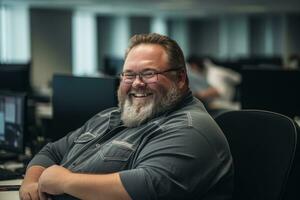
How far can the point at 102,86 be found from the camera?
2662mm

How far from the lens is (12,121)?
2.90m

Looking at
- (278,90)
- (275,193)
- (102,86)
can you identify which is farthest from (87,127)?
(278,90)

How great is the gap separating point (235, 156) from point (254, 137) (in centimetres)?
11

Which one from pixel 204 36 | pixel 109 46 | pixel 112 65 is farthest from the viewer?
pixel 204 36

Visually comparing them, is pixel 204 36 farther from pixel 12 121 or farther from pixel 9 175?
pixel 9 175

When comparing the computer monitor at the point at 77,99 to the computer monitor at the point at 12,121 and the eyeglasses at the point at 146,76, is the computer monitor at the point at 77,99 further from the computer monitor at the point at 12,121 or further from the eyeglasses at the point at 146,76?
A: the eyeglasses at the point at 146,76

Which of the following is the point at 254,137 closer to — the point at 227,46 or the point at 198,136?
the point at 198,136

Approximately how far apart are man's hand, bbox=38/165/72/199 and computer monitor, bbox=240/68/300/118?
7.59 ft

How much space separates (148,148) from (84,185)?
0.77ft

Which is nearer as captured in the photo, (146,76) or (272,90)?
(146,76)

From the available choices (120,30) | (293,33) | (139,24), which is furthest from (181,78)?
(293,33)

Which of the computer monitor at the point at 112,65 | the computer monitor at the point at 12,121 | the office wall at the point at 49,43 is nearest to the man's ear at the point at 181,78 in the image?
the computer monitor at the point at 12,121

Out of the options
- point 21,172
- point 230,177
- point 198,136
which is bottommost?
point 21,172

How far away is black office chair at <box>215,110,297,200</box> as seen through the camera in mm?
1830
